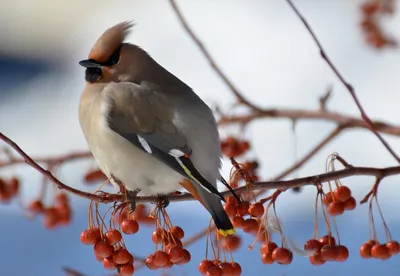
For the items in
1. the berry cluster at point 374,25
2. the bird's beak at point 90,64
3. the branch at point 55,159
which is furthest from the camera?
the berry cluster at point 374,25

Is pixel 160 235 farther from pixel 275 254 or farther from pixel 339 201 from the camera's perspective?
pixel 339 201

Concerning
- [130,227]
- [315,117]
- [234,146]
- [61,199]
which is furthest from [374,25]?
[130,227]

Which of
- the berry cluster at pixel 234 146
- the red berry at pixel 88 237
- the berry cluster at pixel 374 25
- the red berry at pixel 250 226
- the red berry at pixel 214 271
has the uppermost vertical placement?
the berry cluster at pixel 374 25

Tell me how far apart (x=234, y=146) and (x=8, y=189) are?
0.54 m

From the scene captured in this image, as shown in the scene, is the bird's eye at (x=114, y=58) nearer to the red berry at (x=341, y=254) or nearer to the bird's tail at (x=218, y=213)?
the bird's tail at (x=218, y=213)

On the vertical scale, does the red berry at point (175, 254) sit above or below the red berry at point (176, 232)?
below

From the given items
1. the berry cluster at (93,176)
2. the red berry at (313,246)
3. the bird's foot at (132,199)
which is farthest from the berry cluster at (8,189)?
the red berry at (313,246)

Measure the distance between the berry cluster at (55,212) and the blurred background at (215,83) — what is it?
1202 millimetres

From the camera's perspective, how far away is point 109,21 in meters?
4.65

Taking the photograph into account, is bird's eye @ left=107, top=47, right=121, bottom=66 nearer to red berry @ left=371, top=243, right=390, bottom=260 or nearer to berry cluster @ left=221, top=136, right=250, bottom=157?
berry cluster @ left=221, top=136, right=250, bottom=157

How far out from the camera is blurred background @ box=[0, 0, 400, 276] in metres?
3.53

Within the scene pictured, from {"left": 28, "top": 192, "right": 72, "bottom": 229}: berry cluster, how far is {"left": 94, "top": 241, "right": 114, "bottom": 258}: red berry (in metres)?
0.64

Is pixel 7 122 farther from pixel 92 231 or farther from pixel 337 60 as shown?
pixel 92 231

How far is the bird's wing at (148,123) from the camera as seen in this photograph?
1.34 m
